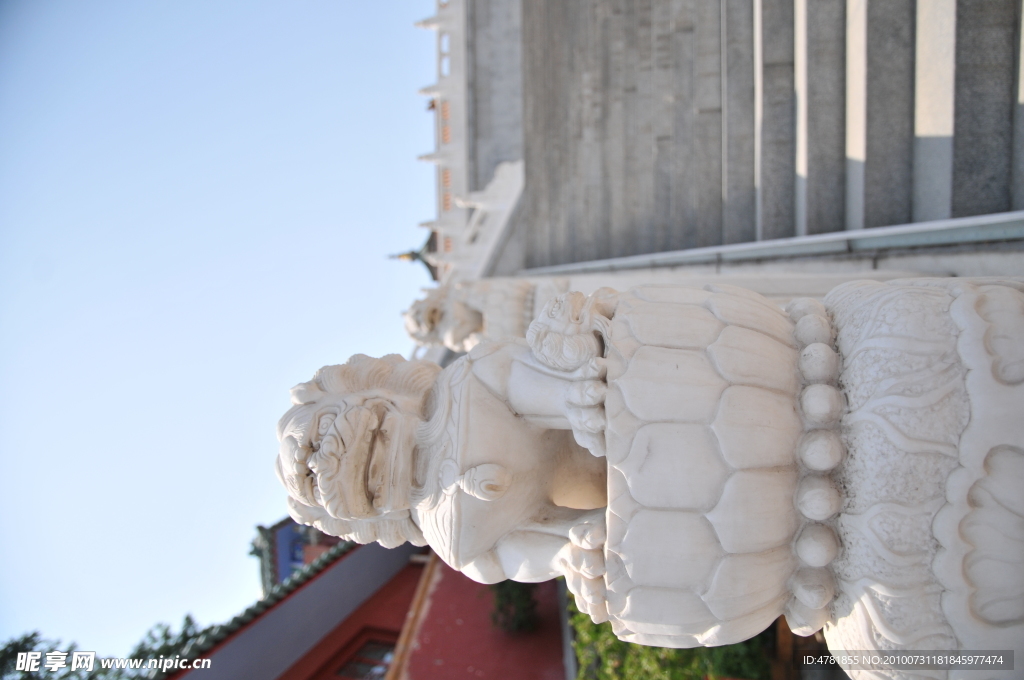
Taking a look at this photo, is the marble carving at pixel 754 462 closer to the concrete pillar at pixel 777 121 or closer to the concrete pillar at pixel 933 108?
the concrete pillar at pixel 933 108

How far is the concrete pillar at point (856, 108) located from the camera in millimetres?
3564

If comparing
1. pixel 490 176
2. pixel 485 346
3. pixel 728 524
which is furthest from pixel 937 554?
pixel 490 176

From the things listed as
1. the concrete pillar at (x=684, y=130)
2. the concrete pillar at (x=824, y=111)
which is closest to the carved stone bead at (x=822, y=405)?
the concrete pillar at (x=824, y=111)

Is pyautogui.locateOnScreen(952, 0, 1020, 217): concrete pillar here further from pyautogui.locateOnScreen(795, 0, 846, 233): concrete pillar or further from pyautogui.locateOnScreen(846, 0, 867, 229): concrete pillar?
pyautogui.locateOnScreen(795, 0, 846, 233): concrete pillar

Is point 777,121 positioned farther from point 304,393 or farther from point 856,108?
point 304,393

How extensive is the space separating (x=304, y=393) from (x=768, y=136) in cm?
401

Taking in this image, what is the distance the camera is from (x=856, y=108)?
3.67 meters

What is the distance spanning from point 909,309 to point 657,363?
674mm

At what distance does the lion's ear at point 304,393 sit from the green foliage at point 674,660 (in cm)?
391

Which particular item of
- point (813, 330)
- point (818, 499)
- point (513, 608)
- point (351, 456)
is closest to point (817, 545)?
point (818, 499)

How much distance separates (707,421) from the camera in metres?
1.61

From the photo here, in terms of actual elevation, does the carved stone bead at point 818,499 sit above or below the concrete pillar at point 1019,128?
below

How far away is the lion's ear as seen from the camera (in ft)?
7.21

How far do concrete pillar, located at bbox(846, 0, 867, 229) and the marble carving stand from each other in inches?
86.8
